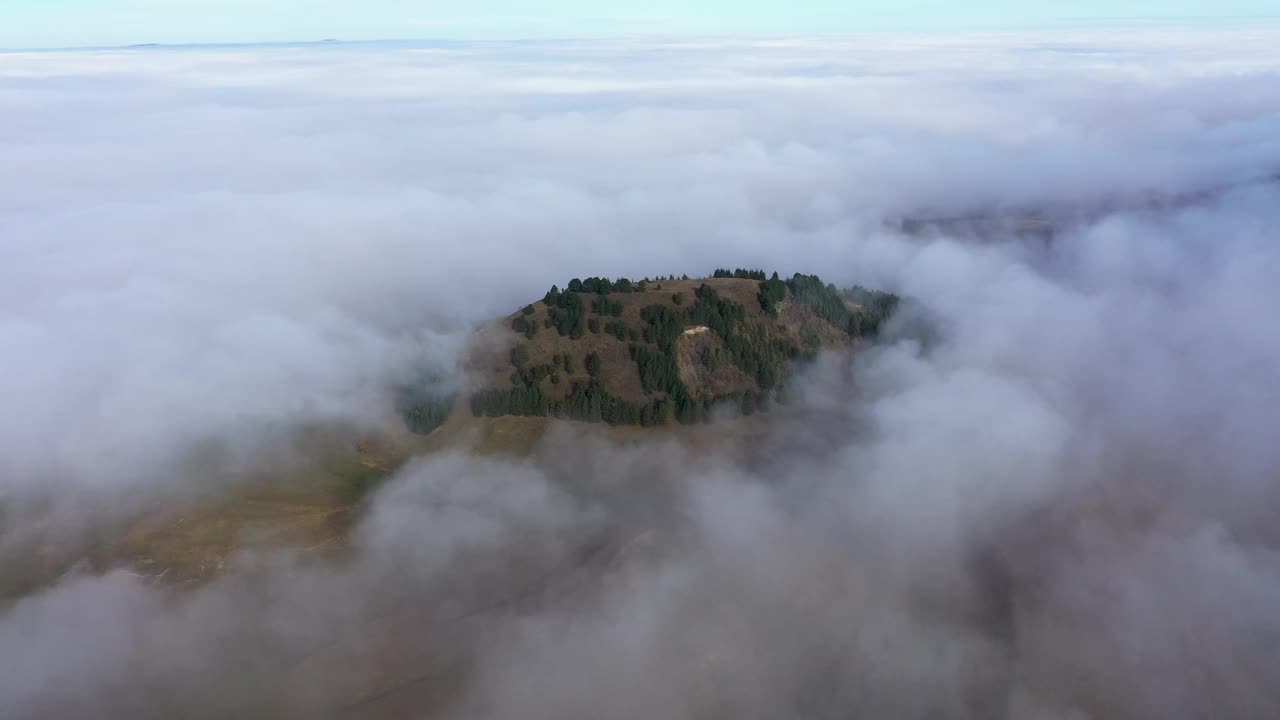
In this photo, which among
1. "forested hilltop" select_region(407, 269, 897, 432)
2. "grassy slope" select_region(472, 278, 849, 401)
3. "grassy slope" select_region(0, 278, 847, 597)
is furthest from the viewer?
"grassy slope" select_region(472, 278, 849, 401)

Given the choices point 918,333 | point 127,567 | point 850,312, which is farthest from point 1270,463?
point 127,567

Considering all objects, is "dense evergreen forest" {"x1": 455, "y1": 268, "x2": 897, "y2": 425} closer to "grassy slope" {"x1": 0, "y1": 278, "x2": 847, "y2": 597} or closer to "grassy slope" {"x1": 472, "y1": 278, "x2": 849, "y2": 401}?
"grassy slope" {"x1": 472, "y1": 278, "x2": 849, "y2": 401}

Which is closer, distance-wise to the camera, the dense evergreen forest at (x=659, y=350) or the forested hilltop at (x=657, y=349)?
the dense evergreen forest at (x=659, y=350)

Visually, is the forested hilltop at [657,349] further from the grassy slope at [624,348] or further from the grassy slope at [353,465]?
the grassy slope at [353,465]

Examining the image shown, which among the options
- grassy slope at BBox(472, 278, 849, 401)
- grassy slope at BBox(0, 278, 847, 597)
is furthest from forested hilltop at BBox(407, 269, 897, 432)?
grassy slope at BBox(0, 278, 847, 597)

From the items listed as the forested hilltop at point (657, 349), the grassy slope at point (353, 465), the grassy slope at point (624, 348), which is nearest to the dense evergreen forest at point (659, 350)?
the forested hilltop at point (657, 349)
